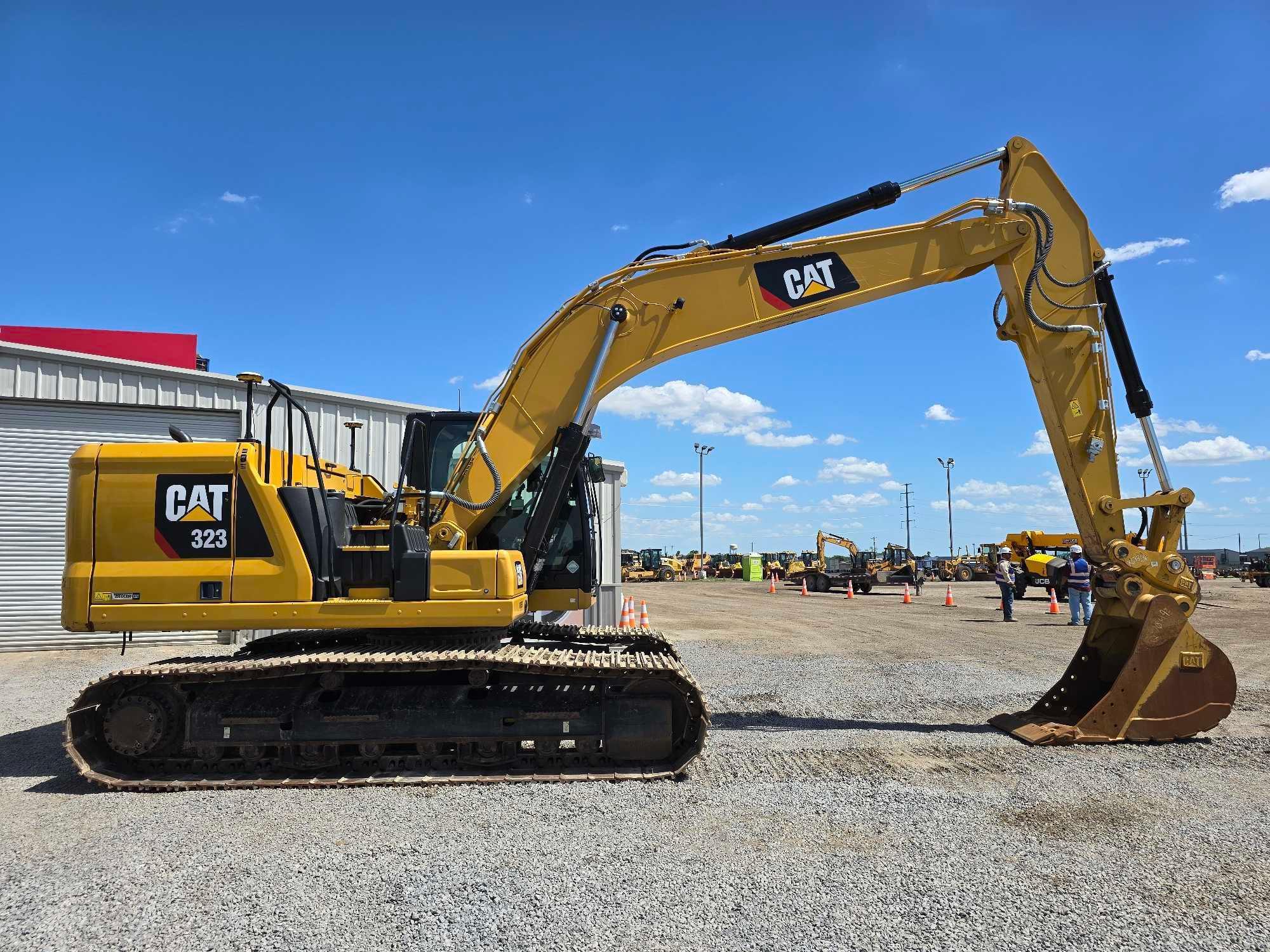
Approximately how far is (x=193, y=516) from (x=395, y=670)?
2.14m

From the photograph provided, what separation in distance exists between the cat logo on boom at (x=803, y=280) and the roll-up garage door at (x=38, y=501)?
11.6m

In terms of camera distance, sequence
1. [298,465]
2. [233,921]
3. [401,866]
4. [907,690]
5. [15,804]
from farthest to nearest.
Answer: [907,690], [298,465], [15,804], [401,866], [233,921]

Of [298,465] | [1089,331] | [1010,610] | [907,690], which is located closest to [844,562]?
[1010,610]

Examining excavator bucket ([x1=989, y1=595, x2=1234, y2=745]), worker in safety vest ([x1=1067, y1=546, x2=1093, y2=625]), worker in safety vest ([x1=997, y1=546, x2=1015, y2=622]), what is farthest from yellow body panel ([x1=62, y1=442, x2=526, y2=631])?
worker in safety vest ([x1=997, y1=546, x2=1015, y2=622])

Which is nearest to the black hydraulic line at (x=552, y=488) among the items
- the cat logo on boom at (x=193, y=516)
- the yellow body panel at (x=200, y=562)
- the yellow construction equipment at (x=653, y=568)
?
the yellow body panel at (x=200, y=562)

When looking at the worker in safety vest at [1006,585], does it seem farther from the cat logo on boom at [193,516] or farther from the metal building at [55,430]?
the cat logo on boom at [193,516]

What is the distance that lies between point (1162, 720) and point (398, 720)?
22.0ft

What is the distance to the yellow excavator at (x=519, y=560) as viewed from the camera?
6.73m

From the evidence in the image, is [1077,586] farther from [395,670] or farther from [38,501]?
[38,501]

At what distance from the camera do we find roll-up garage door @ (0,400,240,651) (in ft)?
47.8

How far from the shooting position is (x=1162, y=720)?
7.64 meters

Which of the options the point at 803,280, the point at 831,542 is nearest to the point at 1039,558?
the point at 831,542

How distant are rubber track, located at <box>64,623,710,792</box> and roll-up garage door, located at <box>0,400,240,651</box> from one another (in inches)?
364

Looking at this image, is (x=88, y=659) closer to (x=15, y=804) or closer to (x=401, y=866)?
(x=15, y=804)
